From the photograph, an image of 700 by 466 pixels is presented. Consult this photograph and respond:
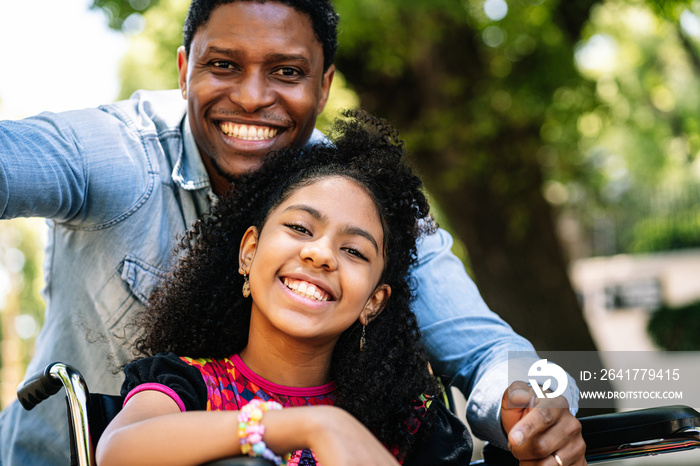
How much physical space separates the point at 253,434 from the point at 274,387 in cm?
58

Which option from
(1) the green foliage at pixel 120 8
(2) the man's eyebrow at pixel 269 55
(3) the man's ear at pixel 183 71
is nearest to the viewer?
(2) the man's eyebrow at pixel 269 55

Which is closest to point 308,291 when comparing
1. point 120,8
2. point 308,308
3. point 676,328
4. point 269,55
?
point 308,308

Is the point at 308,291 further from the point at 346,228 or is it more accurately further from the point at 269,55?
the point at 269,55

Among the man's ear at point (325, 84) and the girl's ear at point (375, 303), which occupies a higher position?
the man's ear at point (325, 84)

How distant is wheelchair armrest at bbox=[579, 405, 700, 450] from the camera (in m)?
1.91

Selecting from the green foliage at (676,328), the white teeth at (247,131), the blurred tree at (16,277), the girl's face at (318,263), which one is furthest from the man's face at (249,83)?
the blurred tree at (16,277)

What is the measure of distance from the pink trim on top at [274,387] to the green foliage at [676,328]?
25.1 feet

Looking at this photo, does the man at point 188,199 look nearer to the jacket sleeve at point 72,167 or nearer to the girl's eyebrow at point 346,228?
the jacket sleeve at point 72,167

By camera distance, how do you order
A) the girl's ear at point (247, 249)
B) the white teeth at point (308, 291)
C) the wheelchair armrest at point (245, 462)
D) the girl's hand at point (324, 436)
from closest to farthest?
1. the wheelchair armrest at point (245, 462)
2. the girl's hand at point (324, 436)
3. the white teeth at point (308, 291)
4. the girl's ear at point (247, 249)

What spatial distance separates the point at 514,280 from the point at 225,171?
3995 mm

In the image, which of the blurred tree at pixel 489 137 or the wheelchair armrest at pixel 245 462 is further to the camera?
the blurred tree at pixel 489 137

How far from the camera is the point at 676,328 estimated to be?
349 inches

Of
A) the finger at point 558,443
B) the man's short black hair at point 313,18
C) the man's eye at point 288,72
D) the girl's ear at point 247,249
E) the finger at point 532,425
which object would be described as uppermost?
the man's short black hair at point 313,18

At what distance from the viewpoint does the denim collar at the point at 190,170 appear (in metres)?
2.41
